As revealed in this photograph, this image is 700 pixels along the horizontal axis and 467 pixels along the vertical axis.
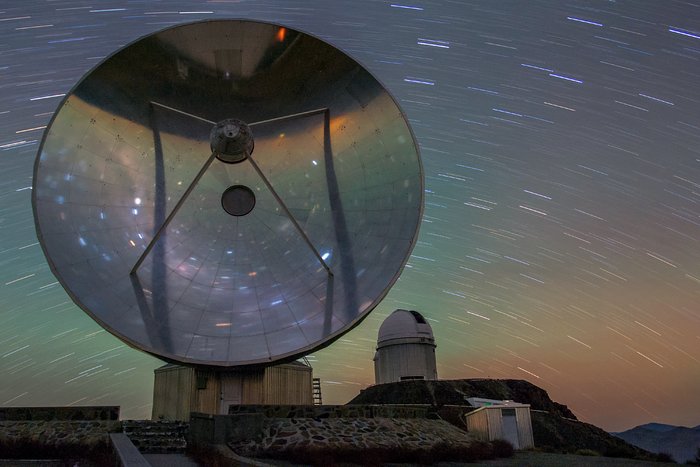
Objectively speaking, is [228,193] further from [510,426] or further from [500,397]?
[500,397]

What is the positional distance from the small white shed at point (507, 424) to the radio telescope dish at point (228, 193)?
7641 millimetres

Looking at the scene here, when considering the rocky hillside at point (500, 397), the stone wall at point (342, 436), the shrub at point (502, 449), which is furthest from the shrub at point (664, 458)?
the rocky hillside at point (500, 397)

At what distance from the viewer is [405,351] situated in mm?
36250

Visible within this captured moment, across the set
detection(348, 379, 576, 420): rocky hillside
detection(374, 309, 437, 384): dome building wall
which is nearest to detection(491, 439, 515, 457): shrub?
detection(348, 379, 576, 420): rocky hillside

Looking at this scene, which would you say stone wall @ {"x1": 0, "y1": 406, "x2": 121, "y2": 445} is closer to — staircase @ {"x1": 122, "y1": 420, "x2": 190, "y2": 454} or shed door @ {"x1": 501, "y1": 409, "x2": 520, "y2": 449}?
staircase @ {"x1": 122, "y1": 420, "x2": 190, "y2": 454}

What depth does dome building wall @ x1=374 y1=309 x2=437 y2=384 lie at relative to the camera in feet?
117

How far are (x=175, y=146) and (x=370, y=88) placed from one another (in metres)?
6.03

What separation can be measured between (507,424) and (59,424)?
13401 millimetres

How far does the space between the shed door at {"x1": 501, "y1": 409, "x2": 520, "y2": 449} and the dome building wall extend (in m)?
17.7

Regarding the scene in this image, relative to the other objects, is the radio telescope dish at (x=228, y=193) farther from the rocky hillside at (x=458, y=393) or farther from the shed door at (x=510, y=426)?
the rocky hillside at (x=458, y=393)

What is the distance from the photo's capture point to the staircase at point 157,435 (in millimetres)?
12117

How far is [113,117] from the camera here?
14.6 metres

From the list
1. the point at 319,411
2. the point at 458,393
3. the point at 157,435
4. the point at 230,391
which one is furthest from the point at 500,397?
the point at 157,435

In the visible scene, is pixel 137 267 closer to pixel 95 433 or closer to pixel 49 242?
pixel 49 242
